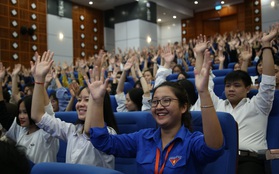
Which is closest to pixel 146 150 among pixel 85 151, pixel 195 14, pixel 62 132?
pixel 85 151

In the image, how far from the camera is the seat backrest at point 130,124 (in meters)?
1.75

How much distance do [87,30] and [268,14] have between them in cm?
714

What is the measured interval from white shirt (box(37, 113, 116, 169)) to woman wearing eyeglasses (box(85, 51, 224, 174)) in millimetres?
191

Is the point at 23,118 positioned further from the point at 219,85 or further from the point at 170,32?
the point at 170,32

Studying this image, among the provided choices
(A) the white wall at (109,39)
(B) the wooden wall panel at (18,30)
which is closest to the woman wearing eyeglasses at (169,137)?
(B) the wooden wall panel at (18,30)

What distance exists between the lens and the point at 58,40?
36.4 feet

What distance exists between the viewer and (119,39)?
11953 millimetres


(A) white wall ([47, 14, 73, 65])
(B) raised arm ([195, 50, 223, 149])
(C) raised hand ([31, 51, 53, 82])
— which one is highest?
(A) white wall ([47, 14, 73, 65])

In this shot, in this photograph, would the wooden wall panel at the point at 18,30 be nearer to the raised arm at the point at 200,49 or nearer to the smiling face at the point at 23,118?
the smiling face at the point at 23,118

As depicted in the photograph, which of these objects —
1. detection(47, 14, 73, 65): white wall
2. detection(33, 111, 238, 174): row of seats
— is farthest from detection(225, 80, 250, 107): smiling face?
detection(47, 14, 73, 65): white wall

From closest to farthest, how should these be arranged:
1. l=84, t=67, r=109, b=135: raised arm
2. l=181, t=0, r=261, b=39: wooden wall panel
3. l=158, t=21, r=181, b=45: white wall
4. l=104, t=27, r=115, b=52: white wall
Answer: l=84, t=67, r=109, b=135: raised arm < l=181, t=0, r=261, b=39: wooden wall panel < l=104, t=27, r=115, b=52: white wall < l=158, t=21, r=181, b=45: white wall

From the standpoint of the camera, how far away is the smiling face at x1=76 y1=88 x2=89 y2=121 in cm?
178

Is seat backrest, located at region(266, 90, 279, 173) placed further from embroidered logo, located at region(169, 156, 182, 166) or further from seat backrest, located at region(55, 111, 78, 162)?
seat backrest, located at region(55, 111, 78, 162)

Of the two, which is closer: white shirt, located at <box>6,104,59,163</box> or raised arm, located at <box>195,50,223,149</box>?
raised arm, located at <box>195,50,223,149</box>
